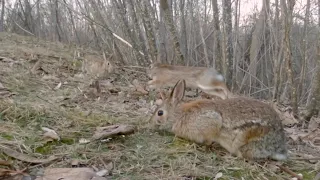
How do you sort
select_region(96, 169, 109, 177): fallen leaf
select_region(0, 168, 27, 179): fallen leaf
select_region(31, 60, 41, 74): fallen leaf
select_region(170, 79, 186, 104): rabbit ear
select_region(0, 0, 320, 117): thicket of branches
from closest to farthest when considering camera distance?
1. select_region(0, 168, 27, 179): fallen leaf
2. select_region(96, 169, 109, 177): fallen leaf
3. select_region(170, 79, 186, 104): rabbit ear
4. select_region(31, 60, 41, 74): fallen leaf
5. select_region(0, 0, 320, 117): thicket of branches

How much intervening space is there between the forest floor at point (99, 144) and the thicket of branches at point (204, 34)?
229cm

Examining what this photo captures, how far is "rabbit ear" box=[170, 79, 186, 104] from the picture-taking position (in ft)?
14.0

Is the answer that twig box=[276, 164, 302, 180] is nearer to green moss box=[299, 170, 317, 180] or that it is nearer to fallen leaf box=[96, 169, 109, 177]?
green moss box=[299, 170, 317, 180]

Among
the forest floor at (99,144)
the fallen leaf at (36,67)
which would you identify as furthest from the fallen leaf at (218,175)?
the fallen leaf at (36,67)

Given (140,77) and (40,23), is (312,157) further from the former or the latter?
(40,23)

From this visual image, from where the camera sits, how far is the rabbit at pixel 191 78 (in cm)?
698

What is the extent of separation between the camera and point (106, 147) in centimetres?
Result: 355

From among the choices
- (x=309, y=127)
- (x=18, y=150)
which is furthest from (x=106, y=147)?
(x=309, y=127)

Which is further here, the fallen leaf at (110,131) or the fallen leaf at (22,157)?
the fallen leaf at (110,131)

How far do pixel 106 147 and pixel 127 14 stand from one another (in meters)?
7.13

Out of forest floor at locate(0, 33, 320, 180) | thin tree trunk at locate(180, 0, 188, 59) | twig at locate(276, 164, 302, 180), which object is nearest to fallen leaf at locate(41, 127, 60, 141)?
forest floor at locate(0, 33, 320, 180)

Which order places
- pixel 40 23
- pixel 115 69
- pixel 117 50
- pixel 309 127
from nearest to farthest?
pixel 309 127 → pixel 115 69 → pixel 117 50 → pixel 40 23

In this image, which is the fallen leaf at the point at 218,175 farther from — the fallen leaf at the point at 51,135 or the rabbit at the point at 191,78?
the rabbit at the point at 191,78

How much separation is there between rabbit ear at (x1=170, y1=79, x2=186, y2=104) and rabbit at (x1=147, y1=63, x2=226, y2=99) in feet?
8.75
